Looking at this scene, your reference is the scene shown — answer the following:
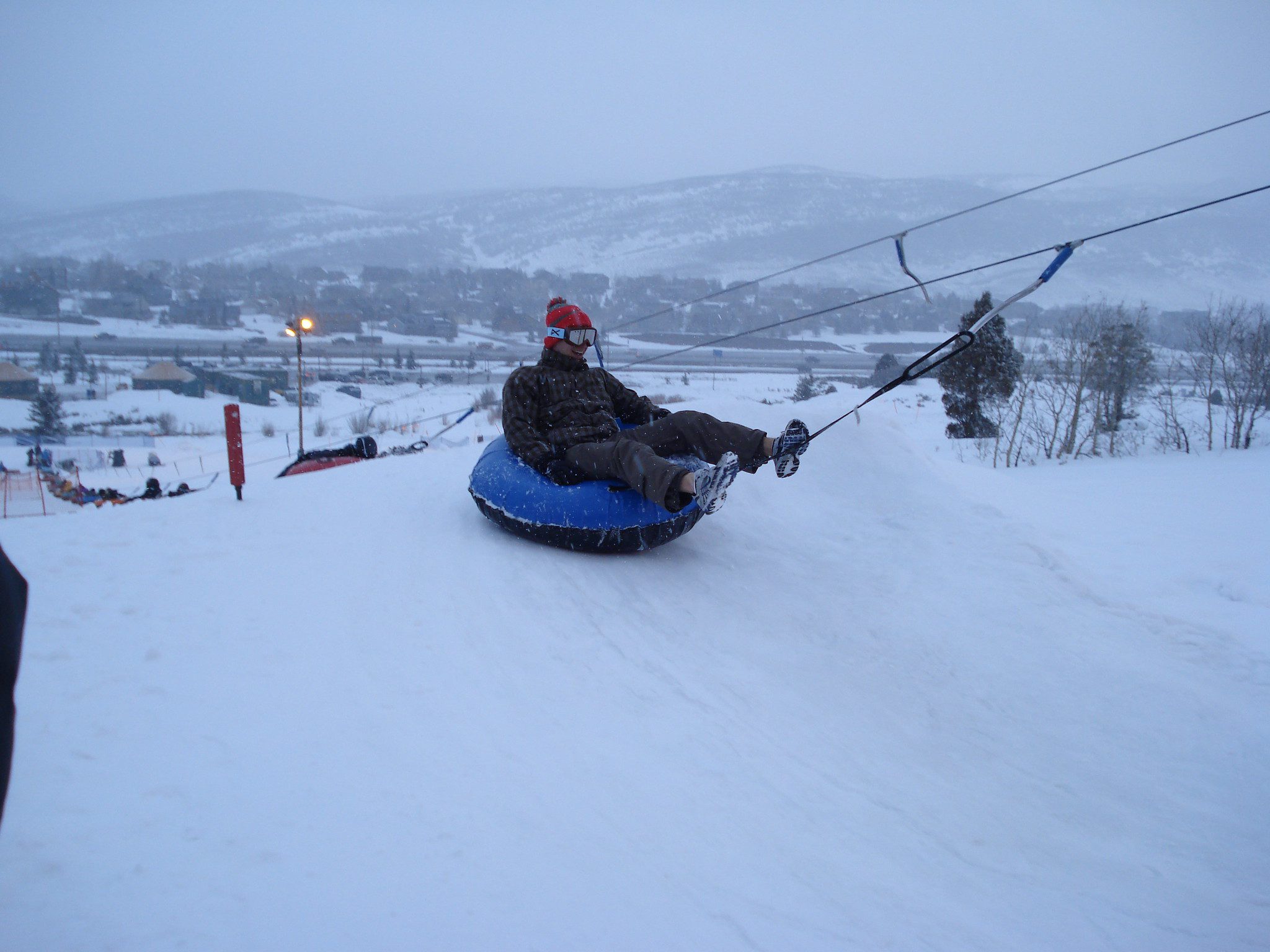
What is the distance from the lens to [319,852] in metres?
1.64

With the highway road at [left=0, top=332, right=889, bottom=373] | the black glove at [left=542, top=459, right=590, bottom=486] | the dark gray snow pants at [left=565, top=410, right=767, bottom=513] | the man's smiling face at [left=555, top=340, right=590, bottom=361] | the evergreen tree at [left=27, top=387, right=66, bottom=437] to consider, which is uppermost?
the highway road at [left=0, top=332, right=889, bottom=373]

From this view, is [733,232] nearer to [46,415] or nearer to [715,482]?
[46,415]

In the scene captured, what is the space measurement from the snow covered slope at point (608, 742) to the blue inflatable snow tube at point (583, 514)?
5.1 inches

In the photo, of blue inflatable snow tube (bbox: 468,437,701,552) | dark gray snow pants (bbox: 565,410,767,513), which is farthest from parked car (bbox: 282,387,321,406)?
dark gray snow pants (bbox: 565,410,767,513)

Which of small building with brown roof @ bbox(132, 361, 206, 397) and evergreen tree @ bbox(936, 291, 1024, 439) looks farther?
small building with brown roof @ bbox(132, 361, 206, 397)

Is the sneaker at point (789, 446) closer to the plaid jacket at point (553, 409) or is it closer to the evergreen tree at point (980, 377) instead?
the plaid jacket at point (553, 409)

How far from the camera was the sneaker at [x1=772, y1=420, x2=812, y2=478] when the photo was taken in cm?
355

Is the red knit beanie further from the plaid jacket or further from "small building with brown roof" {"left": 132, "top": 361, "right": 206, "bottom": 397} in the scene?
"small building with brown roof" {"left": 132, "top": 361, "right": 206, "bottom": 397}

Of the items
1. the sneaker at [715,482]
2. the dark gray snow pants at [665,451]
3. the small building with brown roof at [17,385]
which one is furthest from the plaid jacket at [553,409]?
the small building with brown roof at [17,385]

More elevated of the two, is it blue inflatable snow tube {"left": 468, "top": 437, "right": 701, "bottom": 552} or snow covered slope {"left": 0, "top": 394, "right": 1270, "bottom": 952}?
blue inflatable snow tube {"left": 468, "top": 437, "right": 701, "bottom": 552}

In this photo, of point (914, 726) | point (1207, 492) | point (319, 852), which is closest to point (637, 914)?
point (319, 852)

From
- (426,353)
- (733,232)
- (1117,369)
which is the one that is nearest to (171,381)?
(426,353)

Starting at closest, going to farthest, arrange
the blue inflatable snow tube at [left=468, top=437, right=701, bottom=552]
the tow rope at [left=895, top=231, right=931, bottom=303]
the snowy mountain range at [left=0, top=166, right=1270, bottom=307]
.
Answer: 1. the blue inflatable snow tube at [left=468, top=437, right=701, bottom=552]
2. the tow rope at [left=895, top=231, right=931, bottom=303]
3. the snowy mountain range at [left=0, top=166, right=1270, bottom=307]

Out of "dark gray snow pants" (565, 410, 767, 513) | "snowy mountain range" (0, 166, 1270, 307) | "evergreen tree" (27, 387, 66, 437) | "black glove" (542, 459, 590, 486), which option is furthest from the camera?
"snowy mountain range" (0, 166, 1270, 307)
